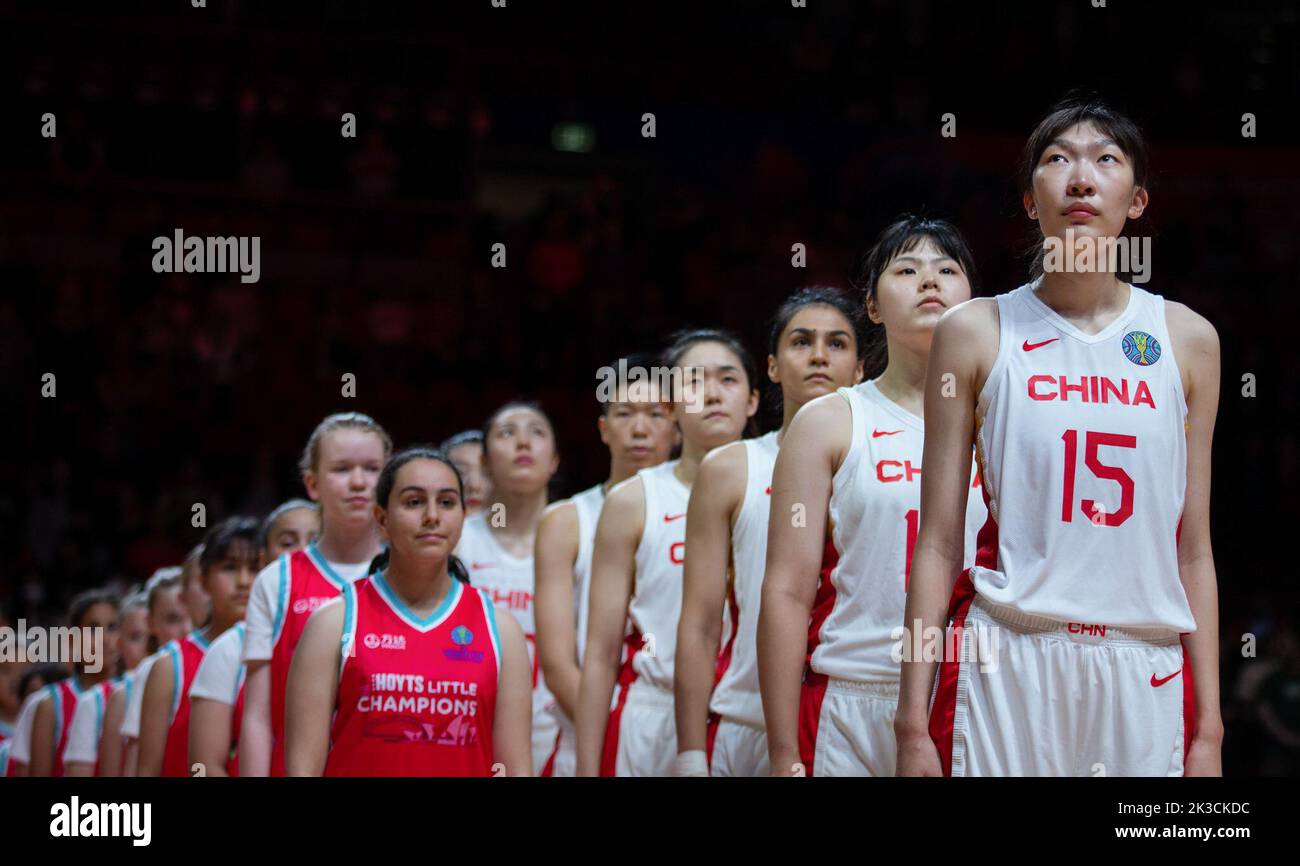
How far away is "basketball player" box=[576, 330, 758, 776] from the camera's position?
482cm

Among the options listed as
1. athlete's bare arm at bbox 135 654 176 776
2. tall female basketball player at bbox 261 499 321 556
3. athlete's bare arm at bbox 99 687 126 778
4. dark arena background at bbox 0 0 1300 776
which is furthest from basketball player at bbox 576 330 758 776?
dark arena background at bbox 0 0 1300 776

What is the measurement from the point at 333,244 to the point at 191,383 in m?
1.87

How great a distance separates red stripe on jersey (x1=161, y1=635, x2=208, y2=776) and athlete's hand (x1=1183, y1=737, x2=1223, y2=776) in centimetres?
396

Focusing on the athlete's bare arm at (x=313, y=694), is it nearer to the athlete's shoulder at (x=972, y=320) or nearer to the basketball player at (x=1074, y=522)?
the basketball player at (x=1074, y=522)

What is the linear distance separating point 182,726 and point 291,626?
1318 mm

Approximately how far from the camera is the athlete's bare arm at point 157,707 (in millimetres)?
5715

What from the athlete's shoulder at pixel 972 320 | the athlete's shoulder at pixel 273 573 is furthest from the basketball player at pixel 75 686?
the athlete's shoulder at pixel 972 320

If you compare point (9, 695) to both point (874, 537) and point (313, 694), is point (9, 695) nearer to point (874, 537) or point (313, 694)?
point (313, 694)

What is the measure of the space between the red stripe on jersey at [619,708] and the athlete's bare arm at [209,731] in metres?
1.22

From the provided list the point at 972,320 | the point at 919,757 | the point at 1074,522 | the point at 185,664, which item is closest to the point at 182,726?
the point at 185,664

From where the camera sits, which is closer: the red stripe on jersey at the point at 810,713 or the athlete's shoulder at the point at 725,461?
the red stripe on jersey at the point at 810,713

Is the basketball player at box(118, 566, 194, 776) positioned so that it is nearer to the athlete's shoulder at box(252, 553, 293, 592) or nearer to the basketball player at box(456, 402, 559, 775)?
the basketball player at box(456, 402, 559, 775)

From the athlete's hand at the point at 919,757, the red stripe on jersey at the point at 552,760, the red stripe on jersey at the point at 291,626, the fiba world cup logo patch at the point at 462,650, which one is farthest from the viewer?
the red stripe on jersey at the point at 552,760

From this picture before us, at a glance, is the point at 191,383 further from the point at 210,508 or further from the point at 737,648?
the point at 737,648
